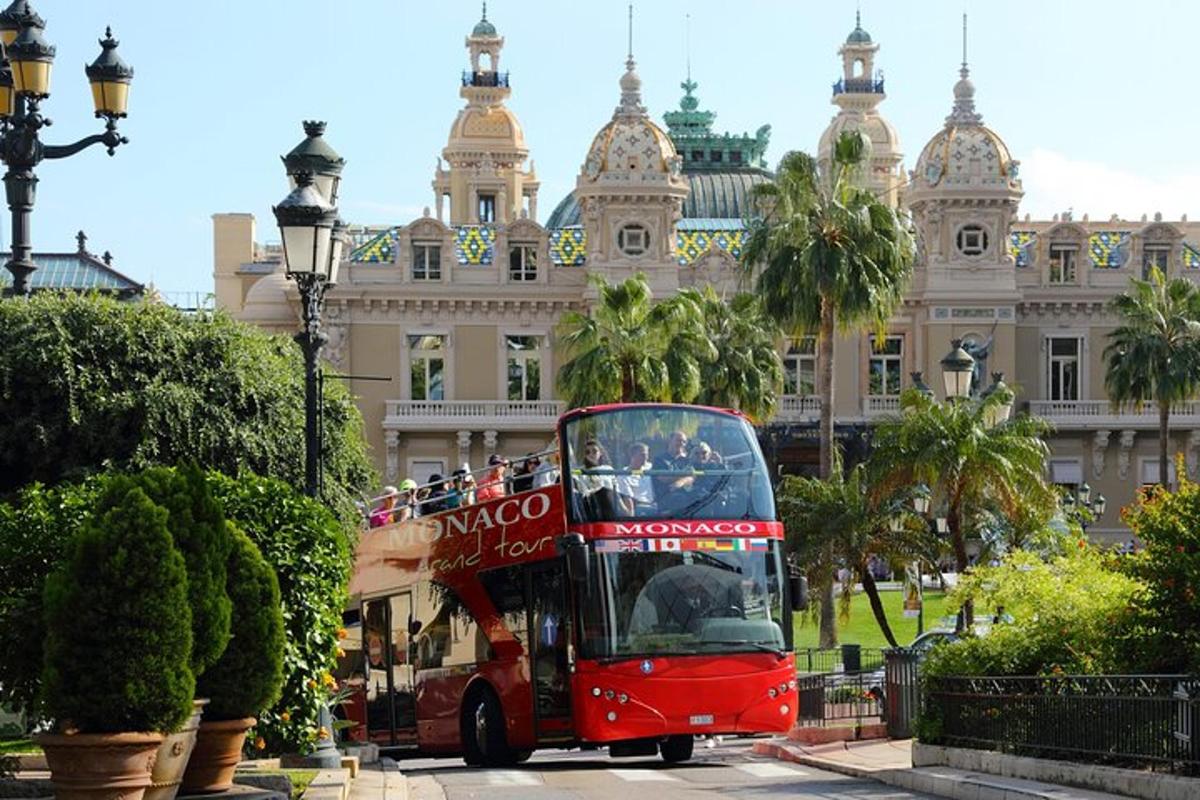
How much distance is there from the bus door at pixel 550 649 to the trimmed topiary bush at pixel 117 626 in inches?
509

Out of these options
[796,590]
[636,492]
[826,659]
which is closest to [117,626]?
[636,492]

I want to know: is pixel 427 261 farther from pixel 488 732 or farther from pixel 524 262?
pixel 488 732

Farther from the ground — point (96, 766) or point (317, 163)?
point (317, 163)

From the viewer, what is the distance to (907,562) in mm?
48281

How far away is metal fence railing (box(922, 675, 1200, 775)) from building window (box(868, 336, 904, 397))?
63.1 m

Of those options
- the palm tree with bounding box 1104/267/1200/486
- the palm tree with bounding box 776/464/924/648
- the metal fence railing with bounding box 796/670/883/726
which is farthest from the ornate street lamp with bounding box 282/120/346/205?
the palm tree with bounding box 1104/267/1200/486

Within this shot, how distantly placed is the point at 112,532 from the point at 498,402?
72.3 meters

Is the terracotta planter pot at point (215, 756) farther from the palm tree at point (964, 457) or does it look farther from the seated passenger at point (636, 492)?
the palm tree at point (964, 457)

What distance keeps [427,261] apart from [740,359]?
85.4ft

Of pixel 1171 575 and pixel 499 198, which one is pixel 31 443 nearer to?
pixel 1171 575

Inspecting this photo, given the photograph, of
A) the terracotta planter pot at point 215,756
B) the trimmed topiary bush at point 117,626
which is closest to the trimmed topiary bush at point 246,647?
the terracotta planter pot at point 215,756

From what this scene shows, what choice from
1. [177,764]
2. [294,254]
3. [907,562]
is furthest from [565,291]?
[177,764]

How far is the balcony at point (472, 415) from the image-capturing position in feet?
284

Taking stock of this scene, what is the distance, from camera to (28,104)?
22359mm
